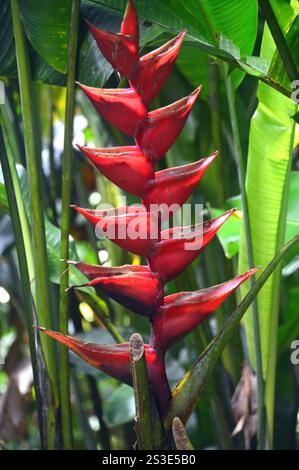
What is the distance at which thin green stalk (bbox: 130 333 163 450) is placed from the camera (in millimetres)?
492

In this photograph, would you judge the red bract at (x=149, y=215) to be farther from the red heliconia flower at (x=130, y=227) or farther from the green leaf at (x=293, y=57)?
the green leaf at (x=293, y=57)

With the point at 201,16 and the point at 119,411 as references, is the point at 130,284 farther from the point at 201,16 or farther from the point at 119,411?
the point at 119,411

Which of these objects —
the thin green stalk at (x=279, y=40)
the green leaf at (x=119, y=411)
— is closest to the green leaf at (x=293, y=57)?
the thin green stalk at (x=279, y=40)

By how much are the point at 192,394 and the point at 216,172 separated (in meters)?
0.50

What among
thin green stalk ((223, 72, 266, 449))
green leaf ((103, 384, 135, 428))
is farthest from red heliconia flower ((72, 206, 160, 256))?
green leaf ((103, 384, 135, 428))

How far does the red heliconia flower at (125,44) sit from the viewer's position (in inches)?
21.6

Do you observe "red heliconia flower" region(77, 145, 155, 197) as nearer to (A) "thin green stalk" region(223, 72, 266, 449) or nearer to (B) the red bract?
(B) the red bract

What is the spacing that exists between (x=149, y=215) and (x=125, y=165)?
0.14 ft

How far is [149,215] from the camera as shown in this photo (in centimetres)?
53

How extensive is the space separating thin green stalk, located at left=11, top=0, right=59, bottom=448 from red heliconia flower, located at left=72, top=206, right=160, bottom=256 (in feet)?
0.50

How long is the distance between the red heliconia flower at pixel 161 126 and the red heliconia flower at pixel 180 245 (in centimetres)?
6

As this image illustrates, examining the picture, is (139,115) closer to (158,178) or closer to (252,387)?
(158,178)
